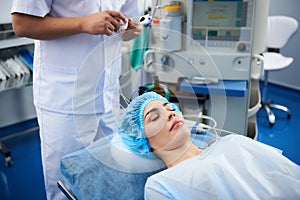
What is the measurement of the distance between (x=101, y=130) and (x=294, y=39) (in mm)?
2744

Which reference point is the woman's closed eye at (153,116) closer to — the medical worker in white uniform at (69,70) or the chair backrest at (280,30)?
the medical worker in white uniform at (69,70)

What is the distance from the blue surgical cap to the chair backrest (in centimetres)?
234

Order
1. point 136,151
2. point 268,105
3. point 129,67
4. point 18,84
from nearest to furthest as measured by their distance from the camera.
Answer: point 136,151
point 129,67
point 18,84
point 268,105

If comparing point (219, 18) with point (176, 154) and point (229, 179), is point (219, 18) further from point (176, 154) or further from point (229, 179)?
point (229, 179)

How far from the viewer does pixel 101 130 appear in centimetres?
153

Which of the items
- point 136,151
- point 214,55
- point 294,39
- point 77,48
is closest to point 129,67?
point 77,48

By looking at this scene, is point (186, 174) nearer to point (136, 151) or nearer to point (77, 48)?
point (136, 151)

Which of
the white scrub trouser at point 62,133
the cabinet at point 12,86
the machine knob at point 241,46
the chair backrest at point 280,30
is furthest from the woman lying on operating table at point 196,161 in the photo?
the chair backrest at point 280,30

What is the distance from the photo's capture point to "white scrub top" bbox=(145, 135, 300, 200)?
3.37 feet

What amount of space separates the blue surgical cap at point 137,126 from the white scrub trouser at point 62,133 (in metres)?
0.23

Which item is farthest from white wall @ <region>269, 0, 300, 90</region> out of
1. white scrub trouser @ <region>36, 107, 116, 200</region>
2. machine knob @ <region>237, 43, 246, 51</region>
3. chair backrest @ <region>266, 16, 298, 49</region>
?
white scrub trouser @ <region>36, 107, 116, 200</region>

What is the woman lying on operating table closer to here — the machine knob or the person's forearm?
the person's forearm

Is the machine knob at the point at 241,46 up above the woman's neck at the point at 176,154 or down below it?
above

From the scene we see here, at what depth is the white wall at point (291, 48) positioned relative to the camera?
3.54m
